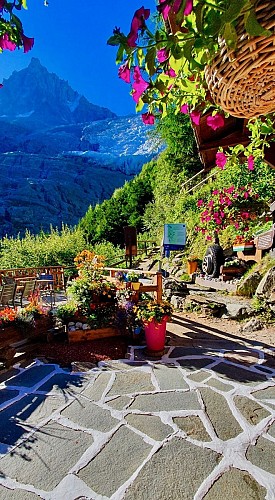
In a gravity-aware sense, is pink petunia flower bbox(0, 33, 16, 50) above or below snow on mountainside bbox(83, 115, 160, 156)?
below

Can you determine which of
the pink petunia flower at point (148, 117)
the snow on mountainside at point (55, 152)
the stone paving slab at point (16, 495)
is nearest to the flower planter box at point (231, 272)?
the stone paving slab at point (16, 495)

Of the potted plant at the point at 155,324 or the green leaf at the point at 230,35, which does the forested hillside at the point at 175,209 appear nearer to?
the green leaf at the point at 230,35

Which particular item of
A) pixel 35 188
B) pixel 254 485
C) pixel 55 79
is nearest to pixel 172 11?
pixel 254 485

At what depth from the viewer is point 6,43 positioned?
33.4 inches

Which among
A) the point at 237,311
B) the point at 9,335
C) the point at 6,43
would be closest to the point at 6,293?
the point at 9,335

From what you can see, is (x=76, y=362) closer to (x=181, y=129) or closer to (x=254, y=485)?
(x=254, y=485)

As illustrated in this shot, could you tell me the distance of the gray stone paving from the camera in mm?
1686

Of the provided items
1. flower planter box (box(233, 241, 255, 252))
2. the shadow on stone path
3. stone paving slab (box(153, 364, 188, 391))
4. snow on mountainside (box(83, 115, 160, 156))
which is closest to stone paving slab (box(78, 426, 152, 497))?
the shadow on stone path

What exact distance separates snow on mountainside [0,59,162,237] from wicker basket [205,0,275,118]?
15.1 meters

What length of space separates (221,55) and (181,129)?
520 inches

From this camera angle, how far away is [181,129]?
12742 millimetres

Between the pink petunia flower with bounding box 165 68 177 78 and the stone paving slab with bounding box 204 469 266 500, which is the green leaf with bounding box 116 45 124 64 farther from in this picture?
the stone paving slab with bounding box 204 469 266 500

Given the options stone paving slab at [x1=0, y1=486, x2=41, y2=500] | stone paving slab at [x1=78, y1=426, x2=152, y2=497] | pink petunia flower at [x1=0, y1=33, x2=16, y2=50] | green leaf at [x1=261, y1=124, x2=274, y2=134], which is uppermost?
pink petunia flower at [x1=0, y1=33, x2=16, y2=50]

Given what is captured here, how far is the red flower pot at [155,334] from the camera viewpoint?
3.74m
